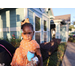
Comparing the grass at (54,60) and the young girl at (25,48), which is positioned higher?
the young girl at (25,48)

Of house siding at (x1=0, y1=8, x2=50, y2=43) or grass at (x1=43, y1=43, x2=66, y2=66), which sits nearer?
house siding at (x1=0, y1=8, x2=50, y2=43)

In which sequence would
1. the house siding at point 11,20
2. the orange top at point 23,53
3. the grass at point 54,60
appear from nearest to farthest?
1. the orange top at point 23,53
2. the house siding at point 11,20
3. the grass at point 54,60

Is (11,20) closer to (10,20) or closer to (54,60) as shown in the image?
(10,20)

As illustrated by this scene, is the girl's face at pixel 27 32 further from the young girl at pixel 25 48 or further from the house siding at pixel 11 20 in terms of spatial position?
the house siding at pixel 11 20

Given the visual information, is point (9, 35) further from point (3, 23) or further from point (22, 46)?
point (22, 46)

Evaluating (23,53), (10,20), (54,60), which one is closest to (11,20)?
(10,20)

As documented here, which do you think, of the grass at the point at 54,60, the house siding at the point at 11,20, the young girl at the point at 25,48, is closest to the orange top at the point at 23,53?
the young girl at the point at 25,48

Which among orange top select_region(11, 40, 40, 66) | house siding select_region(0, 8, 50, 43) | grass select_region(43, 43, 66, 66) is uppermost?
house siding select_region(0, 8, 50, 43)

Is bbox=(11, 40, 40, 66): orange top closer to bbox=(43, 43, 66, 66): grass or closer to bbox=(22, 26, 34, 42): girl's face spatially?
bbox=(22, 26, 34, 42): girl's face

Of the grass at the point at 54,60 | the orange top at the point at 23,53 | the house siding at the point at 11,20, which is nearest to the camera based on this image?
the orange top at the point at 23,53

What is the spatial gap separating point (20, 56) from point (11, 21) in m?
2.85

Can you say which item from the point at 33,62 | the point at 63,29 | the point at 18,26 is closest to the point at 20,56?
the point at 33,62

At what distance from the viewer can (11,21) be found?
3.37 metres

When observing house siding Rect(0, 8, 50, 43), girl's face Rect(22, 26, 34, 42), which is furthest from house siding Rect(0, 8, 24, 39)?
girl's face Rect(22, 26, 34, 42)
